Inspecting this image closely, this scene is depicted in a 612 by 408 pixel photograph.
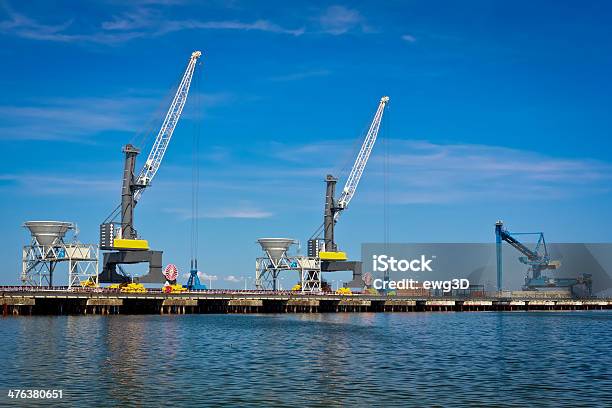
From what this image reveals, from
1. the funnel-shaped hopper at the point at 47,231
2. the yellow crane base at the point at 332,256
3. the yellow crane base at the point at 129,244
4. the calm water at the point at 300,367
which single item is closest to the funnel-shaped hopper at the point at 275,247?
the yellow crane base at the point at 332,256

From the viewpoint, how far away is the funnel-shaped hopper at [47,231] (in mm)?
140375

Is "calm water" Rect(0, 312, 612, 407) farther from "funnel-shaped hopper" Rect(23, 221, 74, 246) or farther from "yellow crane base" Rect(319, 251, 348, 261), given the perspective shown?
"yellow crane base" Rect(319, 251, 348, 261)

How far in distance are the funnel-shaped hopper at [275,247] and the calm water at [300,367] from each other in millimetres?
93580

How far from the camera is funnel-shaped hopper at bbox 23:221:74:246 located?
140375 mm

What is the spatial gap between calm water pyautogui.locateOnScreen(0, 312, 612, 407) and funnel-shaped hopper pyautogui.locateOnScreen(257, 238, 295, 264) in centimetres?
9358

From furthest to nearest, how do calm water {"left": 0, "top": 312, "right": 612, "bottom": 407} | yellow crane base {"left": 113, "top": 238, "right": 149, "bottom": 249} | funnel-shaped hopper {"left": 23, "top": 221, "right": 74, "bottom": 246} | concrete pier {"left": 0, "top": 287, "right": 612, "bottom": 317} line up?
yellow crane base {"left": 113, "top": 238, "right": 149, "bottom": 249}
funnel-shaped hopper {"left": 23, "top": 221, "right": 74, "bottom": 246}
concrete pier {"left": 0, "top": 287, "right": 612, "bottom": 317}
calm water {"left": 0, "top": 312, "right": 612, "bottom": 407}

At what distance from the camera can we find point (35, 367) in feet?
173

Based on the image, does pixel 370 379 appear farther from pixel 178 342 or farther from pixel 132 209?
pixel 132 209

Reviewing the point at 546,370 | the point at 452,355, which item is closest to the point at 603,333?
the point at 452,355

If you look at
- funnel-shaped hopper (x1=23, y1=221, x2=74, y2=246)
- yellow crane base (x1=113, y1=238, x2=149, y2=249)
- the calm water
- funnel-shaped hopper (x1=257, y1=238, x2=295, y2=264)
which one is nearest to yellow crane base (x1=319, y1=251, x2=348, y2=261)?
funnel-shaped hopper (x1=257, y1=238, x2=295, y2=264)

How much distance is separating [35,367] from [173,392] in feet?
45.1

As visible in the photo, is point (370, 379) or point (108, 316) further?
point (108, 316)

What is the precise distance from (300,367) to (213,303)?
88.6 m

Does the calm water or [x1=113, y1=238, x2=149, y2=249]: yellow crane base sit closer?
the calm water
